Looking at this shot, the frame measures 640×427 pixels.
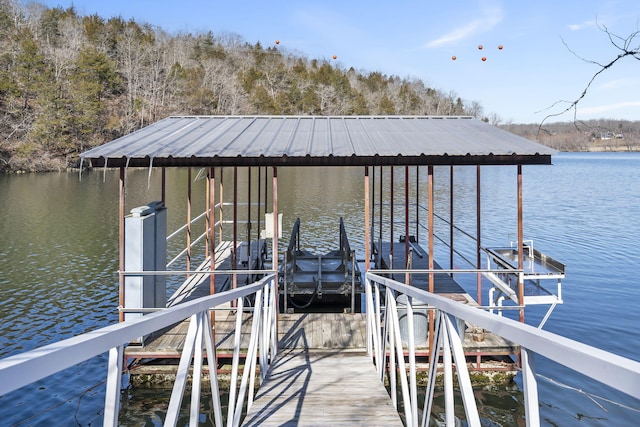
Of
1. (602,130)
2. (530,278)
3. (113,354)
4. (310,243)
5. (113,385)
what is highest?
(602,130)

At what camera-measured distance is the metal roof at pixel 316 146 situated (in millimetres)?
5910

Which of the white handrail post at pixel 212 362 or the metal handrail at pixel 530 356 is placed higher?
the metal handrail at pixel 530 356

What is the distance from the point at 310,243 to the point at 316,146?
9995 mm

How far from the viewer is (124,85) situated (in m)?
54.9

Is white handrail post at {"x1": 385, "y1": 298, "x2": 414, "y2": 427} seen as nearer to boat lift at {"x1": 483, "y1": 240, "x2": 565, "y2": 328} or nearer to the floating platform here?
the floating platform

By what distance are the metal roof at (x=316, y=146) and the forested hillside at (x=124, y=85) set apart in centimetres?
3736

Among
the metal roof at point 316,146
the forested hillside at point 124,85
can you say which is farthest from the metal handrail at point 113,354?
the forested hillside at point 124,85

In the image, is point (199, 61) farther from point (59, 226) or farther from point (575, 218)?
point (575, 218)

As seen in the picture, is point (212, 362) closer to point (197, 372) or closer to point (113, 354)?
point (197, 372)

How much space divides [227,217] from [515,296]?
55.1ft

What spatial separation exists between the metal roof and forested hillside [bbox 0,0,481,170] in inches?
1471

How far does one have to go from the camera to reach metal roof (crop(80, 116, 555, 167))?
5.91 metres

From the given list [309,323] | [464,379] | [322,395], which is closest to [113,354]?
[464,379]

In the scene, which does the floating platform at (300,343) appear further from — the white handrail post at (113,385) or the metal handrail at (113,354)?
the white handrail post at (113,385)
